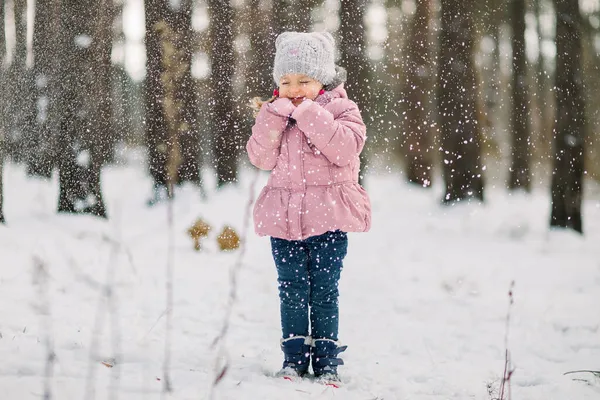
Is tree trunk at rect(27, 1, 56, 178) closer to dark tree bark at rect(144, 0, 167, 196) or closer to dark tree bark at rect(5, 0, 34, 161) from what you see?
dark tree bark at rect(5, 0, 34, 161)

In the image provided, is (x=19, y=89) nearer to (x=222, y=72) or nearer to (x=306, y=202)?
(x=222, y=72)

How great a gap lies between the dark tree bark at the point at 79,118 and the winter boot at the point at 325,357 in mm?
5455

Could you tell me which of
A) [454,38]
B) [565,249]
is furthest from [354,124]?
[454,38]

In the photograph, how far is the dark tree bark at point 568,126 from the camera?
7.29 m

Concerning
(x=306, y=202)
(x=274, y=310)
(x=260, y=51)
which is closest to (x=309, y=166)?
(x=306, y=202)

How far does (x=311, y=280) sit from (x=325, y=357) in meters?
0.35

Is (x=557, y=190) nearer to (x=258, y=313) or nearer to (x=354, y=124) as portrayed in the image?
(x=258, y=313)

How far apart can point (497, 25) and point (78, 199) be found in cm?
1025

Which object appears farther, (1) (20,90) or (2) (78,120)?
(1) (20,90)

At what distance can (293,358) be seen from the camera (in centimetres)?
254

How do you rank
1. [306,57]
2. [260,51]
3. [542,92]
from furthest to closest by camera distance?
[542,92] → [260,51] → [306,57]

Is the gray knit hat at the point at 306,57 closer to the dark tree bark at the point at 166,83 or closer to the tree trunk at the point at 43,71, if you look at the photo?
the dark tree bark at the point at 166,83

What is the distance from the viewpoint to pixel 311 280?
→ 2.59m

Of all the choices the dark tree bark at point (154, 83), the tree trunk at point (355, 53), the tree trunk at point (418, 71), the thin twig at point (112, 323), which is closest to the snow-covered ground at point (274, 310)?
the thin twig at point (112, 323)
